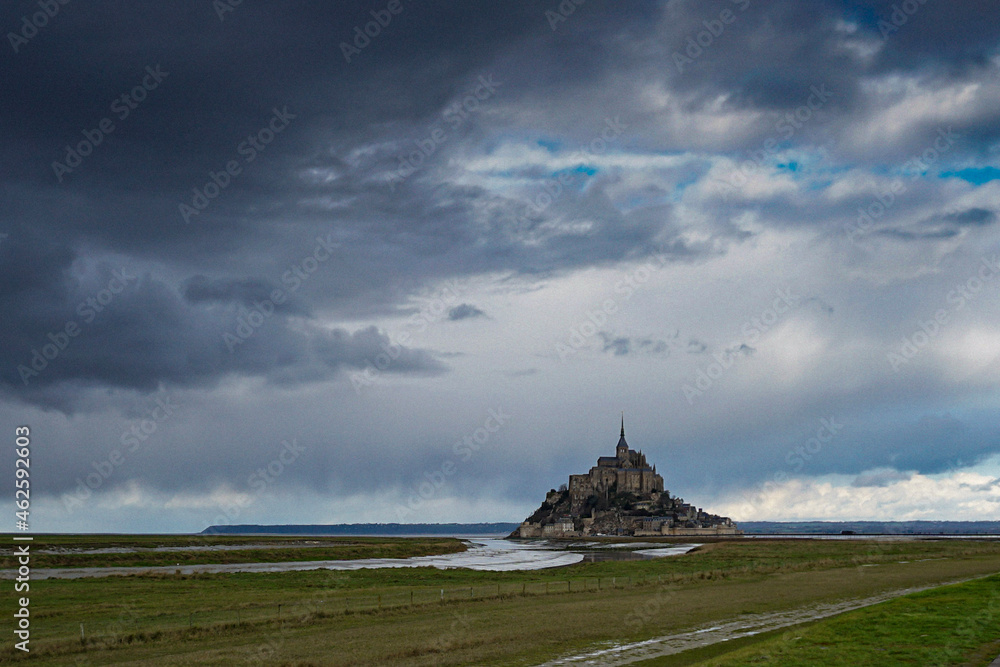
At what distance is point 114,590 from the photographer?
181 feet

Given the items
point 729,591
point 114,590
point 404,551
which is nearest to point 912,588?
point 729,591

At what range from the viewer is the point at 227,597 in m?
50.4

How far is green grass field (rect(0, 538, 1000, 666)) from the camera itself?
27062 millimetres

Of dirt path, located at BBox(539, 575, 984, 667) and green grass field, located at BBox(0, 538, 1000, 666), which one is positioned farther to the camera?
dirt path, located at BBox(539, 575, 984, 667)

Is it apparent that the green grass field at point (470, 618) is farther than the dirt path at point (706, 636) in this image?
No

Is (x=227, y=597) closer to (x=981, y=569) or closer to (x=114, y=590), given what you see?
(x=114, y=590)

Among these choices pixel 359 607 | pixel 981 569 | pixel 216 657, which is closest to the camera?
pixel 216 657

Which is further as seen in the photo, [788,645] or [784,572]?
[784,572]

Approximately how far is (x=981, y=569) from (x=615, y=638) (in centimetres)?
4880

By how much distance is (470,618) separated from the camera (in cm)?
3816

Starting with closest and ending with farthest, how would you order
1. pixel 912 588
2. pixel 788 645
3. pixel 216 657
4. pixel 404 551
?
pixel 788 645 → pixel 216 657 → pixel 912 588 → pixel 404 551

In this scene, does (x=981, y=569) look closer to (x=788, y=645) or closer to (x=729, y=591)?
(x=729, y=591)

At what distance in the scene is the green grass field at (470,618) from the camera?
27062 millimetres

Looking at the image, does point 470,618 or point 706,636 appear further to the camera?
point 470,618
